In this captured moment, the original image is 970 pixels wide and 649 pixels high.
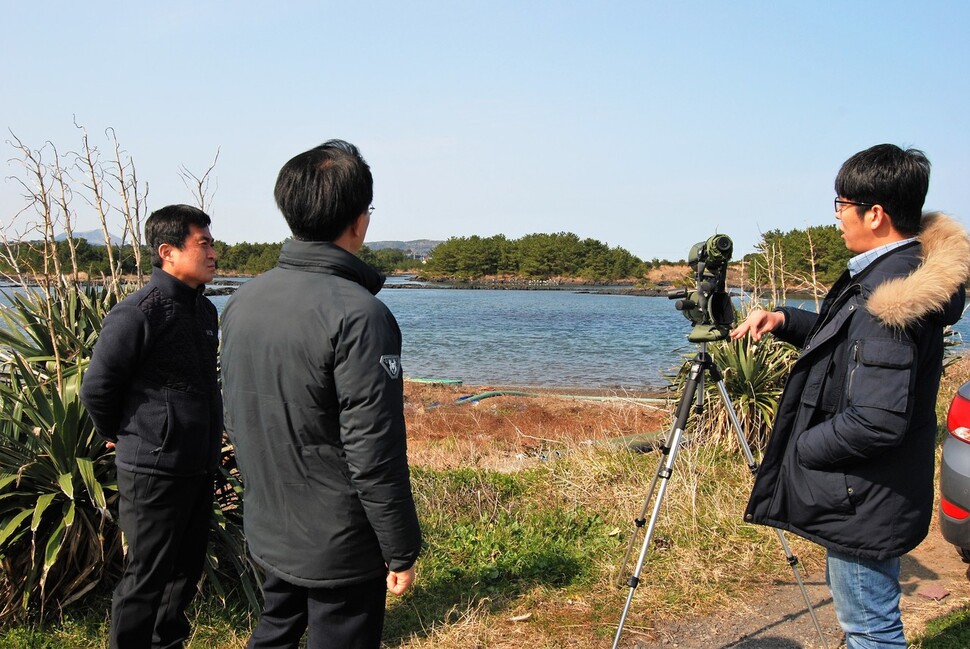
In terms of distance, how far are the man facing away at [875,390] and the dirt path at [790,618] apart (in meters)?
1.17

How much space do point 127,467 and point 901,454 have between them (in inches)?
112

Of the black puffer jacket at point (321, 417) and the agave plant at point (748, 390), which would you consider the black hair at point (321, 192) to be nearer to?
the black puffer jacket at point (321, 417)

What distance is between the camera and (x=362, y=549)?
6.99 ft

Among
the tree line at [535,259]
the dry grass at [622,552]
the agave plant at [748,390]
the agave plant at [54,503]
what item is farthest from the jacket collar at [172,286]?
the tree line at [535,259]

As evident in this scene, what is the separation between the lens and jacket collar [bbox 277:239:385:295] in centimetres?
211

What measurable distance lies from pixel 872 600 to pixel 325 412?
1.83 meters

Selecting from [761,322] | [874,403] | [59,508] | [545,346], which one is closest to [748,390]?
[761,322]

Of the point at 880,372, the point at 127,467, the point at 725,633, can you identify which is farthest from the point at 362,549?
the point at 725,633

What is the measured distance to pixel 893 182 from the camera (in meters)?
2.34

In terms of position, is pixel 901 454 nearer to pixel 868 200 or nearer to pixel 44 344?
pixel 868 200

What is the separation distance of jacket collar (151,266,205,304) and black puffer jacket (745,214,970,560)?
250 cm

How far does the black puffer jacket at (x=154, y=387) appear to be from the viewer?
299 cm

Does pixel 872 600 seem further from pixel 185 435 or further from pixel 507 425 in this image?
pixel 507 425

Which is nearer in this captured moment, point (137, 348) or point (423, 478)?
point (137, 348)
